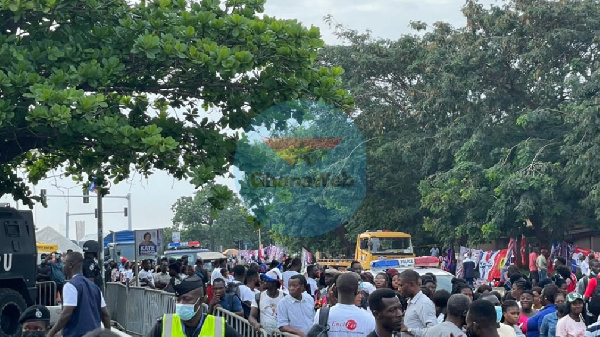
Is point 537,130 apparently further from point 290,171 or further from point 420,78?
point 290,171

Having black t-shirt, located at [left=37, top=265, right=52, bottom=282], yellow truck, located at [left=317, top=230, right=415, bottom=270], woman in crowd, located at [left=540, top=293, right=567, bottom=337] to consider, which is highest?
yellow truck, located at [left=317, top=230, right=415, bottom=270]

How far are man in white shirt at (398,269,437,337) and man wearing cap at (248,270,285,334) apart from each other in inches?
99.8

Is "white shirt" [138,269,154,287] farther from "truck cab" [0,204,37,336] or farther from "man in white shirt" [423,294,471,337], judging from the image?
"man in white shirt" [423,294,471,337]

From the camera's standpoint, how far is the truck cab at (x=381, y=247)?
36.8 meters

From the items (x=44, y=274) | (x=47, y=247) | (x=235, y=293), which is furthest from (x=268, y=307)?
(x=47, y=247)

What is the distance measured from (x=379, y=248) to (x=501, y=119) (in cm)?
798

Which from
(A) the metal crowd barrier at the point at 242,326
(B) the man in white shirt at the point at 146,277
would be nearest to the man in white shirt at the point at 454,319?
(A) the metal crowd barrier at the point at 242,326

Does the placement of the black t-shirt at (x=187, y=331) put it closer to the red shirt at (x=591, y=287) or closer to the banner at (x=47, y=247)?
the red shirt at (x=591, y=287)

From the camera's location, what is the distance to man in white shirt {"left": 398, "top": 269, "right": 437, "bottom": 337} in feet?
30.2

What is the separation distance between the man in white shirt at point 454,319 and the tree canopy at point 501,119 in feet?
90.1

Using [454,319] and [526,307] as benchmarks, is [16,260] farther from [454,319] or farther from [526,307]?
[454,319]

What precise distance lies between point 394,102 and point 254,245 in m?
73.2

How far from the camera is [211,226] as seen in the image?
4956 inches

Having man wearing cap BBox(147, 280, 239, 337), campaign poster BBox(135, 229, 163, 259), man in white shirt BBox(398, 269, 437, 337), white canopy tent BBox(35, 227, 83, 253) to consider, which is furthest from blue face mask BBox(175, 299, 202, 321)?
white canopy tent BBox(35, 227, 83, 253)
